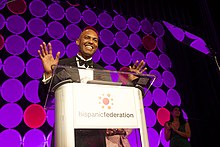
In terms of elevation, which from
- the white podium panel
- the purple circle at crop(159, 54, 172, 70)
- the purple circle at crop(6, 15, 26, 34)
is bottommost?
the white podium panel

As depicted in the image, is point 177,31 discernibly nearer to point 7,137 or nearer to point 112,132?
point 7,137

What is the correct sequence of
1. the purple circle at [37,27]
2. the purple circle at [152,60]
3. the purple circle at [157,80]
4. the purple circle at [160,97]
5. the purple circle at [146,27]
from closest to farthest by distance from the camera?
the purple circle at [37,27], the purple circle at [160,97], the purple circle at [157,80], the purple circle at [152,60], the purple circle at [146,27]

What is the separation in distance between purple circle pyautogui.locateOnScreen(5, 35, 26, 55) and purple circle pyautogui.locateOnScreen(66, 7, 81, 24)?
2.64ft

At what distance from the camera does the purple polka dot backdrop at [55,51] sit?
2.81 metres

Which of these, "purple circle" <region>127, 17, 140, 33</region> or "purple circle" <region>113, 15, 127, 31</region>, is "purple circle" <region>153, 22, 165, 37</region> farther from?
"purple circle" <region>113, 15, 127, 31</region>

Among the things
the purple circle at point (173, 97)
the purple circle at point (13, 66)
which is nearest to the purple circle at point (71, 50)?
the purple circle at point (13, 66)

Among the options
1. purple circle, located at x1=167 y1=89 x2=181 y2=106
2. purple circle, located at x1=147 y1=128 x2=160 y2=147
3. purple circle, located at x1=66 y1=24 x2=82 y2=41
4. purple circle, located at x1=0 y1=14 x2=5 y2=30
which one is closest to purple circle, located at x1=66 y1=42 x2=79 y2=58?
purple circle, located at x1=66 y1=24 x2=82 y2=41

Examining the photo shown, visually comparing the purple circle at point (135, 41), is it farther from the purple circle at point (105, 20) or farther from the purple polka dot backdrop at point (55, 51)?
the purple circle at point (105, 20)

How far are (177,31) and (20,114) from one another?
311 cm

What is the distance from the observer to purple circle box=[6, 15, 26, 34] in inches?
125

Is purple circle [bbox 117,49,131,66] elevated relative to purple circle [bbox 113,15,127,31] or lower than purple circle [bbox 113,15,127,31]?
lower

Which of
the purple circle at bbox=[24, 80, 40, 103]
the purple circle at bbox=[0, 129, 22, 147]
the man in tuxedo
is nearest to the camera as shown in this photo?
the man in tuxedo

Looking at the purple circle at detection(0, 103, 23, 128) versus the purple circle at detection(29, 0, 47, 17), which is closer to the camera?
the purple circle at detection(0, 103, 23, 128)

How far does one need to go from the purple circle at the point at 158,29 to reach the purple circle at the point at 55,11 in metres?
1.74
